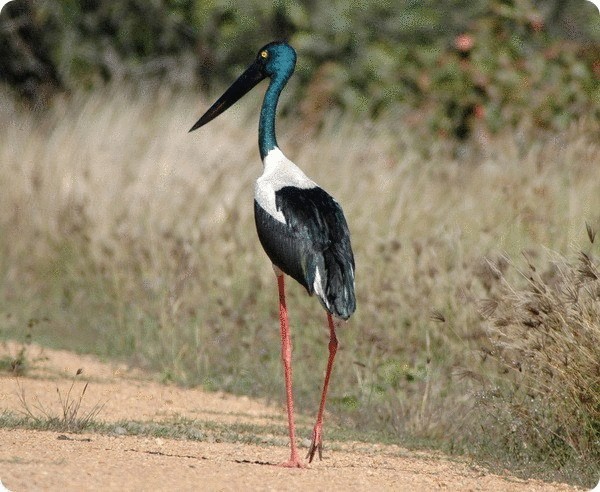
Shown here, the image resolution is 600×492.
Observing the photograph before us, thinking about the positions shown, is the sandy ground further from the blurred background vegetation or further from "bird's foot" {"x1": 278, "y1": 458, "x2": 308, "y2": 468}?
the blurred background vegetation

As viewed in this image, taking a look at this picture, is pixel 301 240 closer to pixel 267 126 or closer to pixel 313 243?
pixel 313 243

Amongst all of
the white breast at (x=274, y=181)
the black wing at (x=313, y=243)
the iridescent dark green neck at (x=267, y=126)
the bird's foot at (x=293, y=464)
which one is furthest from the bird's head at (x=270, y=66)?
the bird's foot at (x=293, y=464)

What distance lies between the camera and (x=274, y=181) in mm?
6816

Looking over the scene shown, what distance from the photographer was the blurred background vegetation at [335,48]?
45.5 ft

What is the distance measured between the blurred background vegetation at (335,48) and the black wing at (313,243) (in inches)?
289

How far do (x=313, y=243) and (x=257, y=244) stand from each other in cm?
450

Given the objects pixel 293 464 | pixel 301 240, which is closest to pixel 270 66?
pixel 301 240

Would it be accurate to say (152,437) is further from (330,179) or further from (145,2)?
(145,2)

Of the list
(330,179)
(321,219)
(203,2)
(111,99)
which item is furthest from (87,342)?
(203,2)

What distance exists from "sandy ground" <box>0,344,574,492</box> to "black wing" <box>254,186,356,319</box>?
0.83 meters

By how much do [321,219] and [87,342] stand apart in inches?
173

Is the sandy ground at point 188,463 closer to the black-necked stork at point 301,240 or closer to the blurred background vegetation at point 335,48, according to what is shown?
the black-necked stork at point 301,240

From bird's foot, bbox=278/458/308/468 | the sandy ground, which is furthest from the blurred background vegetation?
bird's foot, bbox=278/458/308/468

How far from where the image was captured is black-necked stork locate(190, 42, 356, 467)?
20.5 feet
